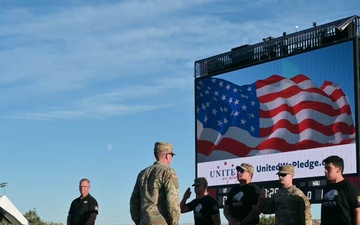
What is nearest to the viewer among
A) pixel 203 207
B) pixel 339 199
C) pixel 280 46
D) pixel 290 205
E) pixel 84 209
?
pixel 339 199

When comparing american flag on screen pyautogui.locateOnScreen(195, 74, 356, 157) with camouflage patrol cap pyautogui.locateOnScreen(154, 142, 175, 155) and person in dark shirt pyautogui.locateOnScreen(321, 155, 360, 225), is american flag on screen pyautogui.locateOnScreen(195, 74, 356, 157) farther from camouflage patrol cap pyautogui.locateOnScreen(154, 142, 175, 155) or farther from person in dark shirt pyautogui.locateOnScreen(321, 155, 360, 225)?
camouflage patrol cap pyautogui.locateOnScreen(154, 142, 175, 155)

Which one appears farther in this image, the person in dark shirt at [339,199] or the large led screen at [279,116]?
the large led screen at [279,116]

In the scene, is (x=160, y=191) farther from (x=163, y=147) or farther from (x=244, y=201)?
(x=244, y=201)

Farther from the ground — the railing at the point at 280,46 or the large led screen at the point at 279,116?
the railing at the point at 280,46

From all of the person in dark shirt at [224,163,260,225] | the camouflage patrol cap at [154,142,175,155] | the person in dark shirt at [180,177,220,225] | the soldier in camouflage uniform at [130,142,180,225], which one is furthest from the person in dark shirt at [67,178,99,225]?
the camouflage patrol cap at [154,142,175,155]

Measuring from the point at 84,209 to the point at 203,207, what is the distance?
1793 mm

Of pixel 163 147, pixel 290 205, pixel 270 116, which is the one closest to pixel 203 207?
pixel 290 205

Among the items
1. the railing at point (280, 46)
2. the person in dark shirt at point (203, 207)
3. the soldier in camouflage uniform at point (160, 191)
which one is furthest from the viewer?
the railing at point (280, 46)

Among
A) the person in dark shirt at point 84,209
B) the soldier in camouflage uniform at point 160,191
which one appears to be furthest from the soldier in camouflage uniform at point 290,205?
the person in dark shirt at point 84,209

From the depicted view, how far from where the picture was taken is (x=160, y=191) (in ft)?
24.1

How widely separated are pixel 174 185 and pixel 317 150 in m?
9.53

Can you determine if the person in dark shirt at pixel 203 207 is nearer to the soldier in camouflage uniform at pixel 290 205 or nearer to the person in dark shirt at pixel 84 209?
the soldier in camouflage uniform at pixel 290 205

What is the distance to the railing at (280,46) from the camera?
16266mm

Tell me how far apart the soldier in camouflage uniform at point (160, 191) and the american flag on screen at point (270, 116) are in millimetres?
8985
